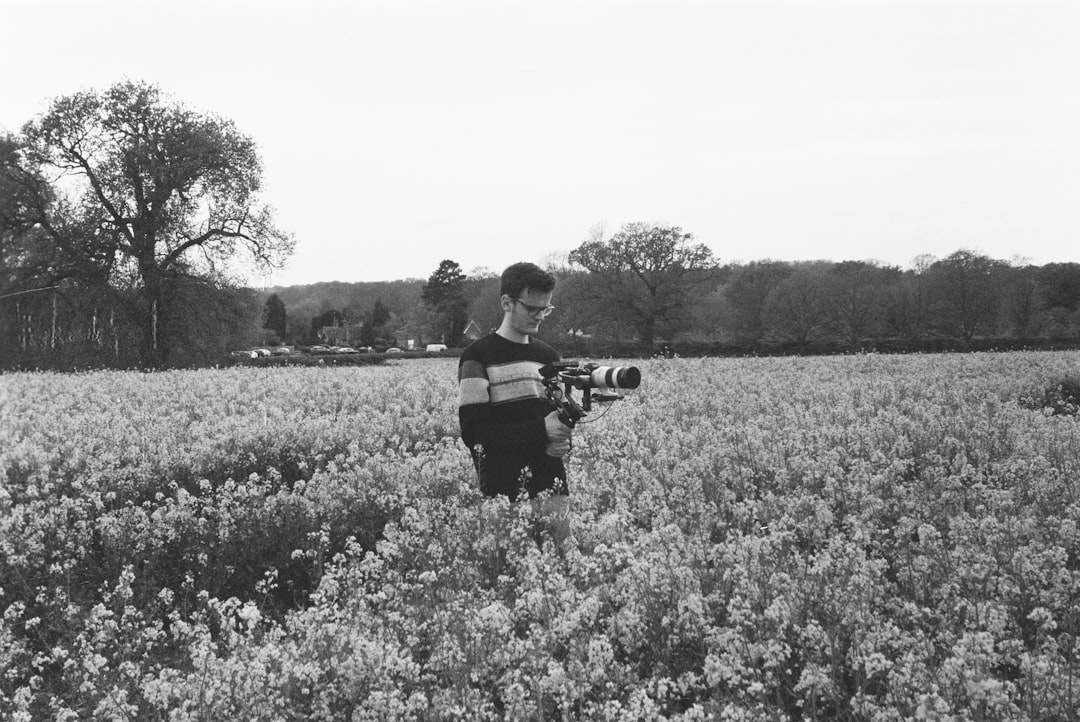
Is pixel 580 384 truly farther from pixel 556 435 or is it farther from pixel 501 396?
pixel 501 396

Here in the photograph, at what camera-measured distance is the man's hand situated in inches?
204

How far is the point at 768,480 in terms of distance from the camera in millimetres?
8383

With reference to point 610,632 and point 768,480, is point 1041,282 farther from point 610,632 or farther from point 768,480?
point 610,632

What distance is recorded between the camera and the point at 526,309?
5.44 meters

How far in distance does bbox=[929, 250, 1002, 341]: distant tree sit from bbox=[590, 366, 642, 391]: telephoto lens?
5918 centimetres

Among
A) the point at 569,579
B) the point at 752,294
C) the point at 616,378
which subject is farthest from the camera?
the point at 752,294

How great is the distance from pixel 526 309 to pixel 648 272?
69598 millimetres

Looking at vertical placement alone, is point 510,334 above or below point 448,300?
below

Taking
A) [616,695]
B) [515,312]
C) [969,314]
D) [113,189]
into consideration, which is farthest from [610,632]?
[969,314]

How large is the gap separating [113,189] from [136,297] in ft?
19.4

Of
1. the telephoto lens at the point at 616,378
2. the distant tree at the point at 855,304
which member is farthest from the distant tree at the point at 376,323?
the telephoto lens at the point at 616,378

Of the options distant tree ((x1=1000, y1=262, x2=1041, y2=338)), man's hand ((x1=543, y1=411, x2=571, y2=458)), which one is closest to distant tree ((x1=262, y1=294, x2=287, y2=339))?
distant tree ((x1=1000, y1=262, x2=1041, y2=338))

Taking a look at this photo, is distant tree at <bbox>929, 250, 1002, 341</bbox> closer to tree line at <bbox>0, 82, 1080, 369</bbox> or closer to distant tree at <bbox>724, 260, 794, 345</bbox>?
tree line at <bbox>0, 82, 1080, 369</bbox>

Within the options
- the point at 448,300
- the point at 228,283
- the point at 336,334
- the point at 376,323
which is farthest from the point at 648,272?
the point at 336,334
